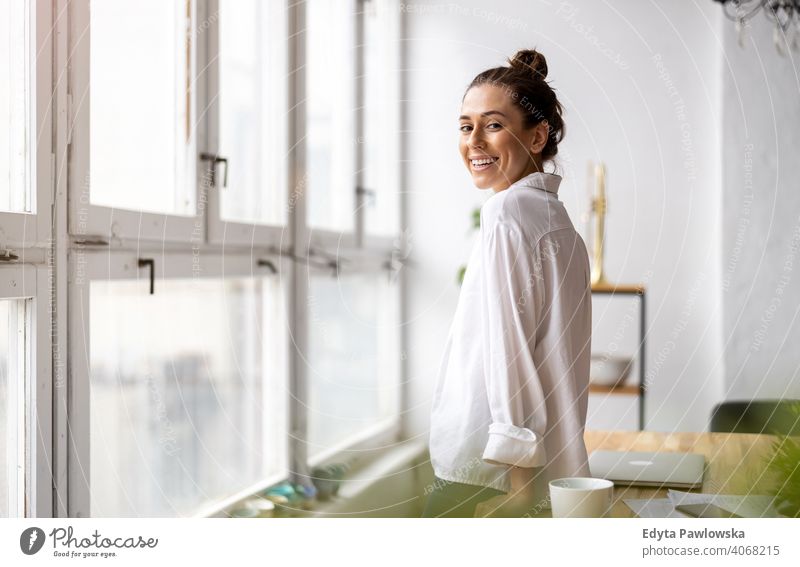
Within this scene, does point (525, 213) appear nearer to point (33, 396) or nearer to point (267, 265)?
point (33, 396)

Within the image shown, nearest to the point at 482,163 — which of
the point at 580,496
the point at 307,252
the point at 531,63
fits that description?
the point at 531,63

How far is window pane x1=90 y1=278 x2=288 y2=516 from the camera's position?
1.18 meters

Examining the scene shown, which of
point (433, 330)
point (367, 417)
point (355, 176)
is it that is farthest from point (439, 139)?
point (367, 417)

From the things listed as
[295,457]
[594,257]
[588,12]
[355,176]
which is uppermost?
[588,12]

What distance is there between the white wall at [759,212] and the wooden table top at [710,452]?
23.2 inches

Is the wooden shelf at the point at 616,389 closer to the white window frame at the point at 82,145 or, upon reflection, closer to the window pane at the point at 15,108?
the white window frame at the point at 82,145

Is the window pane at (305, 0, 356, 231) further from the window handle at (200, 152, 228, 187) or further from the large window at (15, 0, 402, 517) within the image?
the window handle at (200, 152, 228, 187)

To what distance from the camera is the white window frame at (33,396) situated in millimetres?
965

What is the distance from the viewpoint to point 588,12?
1445 mm

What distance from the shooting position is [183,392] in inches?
53.6

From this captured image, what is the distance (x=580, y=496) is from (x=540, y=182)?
0.32 m

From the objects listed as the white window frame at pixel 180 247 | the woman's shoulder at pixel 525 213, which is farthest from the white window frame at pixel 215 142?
the woman's shoulder at pixel 525 213
